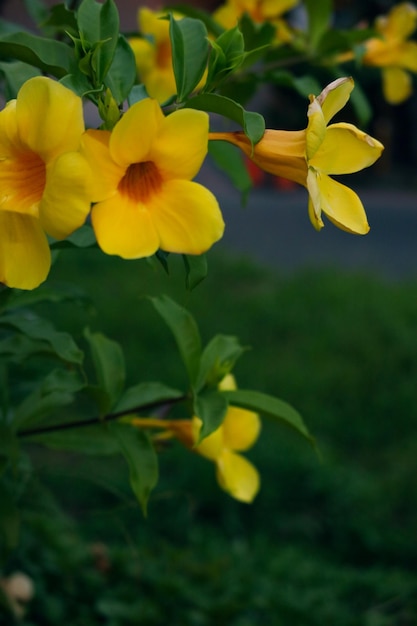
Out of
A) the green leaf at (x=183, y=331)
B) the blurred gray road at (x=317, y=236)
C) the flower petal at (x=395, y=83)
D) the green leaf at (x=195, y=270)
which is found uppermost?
the green leaf at (x=195, y=270)

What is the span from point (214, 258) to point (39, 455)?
2.37 m

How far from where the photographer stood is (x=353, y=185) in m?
8.82

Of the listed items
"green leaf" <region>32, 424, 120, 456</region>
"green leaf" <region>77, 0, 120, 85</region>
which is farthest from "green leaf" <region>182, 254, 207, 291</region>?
"green leaf" <region>32, 424, 120, 456</region>

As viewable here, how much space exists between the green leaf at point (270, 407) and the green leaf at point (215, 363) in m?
0.04

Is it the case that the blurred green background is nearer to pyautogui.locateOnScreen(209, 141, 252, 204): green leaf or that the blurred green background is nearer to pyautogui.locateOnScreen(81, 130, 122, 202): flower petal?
pyautogui.locateOnScreen(209, 141, 252, 204): green leaf

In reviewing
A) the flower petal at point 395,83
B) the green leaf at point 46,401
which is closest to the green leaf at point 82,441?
the green leaf at point 46,401

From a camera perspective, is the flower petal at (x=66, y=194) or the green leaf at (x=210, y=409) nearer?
the flower petal at (x=66, y=194)

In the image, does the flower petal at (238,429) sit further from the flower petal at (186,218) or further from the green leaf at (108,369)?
the flower petal at (186,218)

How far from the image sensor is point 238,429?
1211mm

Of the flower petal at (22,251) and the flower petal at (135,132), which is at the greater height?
the flower petal at (135,132)

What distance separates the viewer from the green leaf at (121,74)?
0.76 metres

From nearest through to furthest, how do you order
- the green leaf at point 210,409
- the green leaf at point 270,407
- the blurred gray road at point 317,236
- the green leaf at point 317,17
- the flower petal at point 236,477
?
the green leaf at point 210,409 → the green leaf at point 270,407 → the flower petal at point 236,477 → the green leaf at point 317,17 → the blurred gray road at point 317,236

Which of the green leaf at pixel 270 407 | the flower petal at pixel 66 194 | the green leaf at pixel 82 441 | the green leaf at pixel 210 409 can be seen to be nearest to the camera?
the flower petal at pixel 66 194

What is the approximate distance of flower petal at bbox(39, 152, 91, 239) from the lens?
62 cm
